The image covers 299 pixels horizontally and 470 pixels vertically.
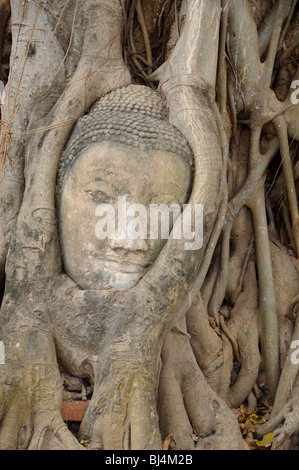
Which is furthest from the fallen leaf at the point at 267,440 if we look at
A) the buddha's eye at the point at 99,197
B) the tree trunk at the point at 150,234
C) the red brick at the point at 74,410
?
the buddha's eye at the point at 99,197

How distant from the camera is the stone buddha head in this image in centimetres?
280

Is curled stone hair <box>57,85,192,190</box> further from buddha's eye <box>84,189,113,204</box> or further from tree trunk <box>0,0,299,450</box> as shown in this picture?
buddha's eye <box>84,189,113,204</box>

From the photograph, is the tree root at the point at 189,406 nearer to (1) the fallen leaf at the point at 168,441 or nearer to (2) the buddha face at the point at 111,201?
(1) the fallen leaf at the point at 168,441

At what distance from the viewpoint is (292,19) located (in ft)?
12.6

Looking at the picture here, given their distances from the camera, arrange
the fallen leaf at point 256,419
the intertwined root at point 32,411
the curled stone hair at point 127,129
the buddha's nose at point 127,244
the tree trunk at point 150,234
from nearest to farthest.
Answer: the intertwined root at point 32,411, the tree trunk at point 150,234, the buddha's nose at point 127,244, the curled stone hair at point 127,129, the fallen leaf at point 256,419

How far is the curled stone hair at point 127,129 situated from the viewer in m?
2.90

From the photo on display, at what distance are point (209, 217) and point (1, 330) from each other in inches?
43.2

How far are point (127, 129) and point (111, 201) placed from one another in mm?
364

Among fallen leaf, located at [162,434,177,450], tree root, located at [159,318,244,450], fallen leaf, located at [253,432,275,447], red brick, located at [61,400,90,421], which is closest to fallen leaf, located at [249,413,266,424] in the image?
fallen leaf, located at [253,432,275,447]

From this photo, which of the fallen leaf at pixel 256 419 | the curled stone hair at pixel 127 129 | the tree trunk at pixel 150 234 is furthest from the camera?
the fallen leaf at pixel 256 419

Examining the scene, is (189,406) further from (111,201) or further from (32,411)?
(111,201)

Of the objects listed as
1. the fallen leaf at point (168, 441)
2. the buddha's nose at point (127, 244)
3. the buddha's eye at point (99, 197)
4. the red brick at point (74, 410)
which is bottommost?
the fallen leaf at point (168, 441)

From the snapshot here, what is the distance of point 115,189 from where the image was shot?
9.29 feet

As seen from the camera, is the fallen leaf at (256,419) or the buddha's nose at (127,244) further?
the fallen leaf at (256,419)
